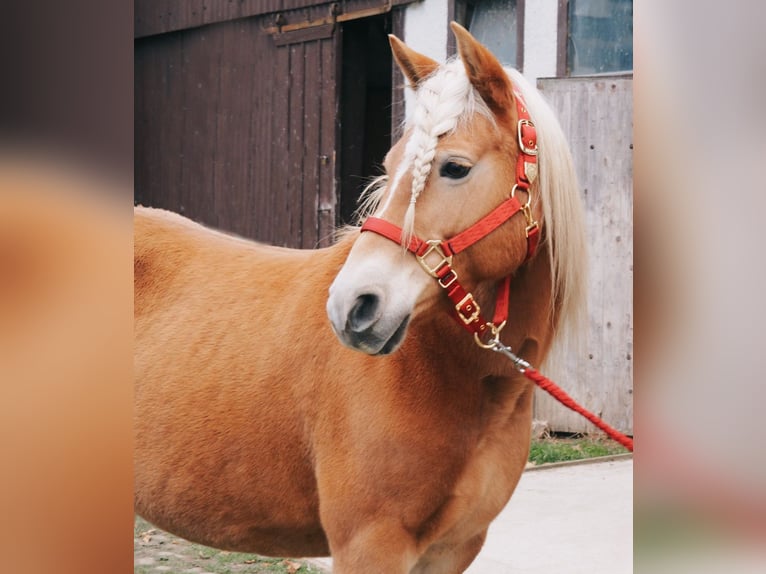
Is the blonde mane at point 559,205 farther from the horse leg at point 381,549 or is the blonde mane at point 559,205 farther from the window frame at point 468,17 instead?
the window frame at point 468,17

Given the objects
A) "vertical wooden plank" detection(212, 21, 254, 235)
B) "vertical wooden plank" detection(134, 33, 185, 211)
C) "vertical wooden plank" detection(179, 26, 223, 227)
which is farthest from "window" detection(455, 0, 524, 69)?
"vertical wooden plank" detection(134, 33, 185, 211)

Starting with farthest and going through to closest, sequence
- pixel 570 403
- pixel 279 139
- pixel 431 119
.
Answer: pixel 279 139, pixel 431 119, pixel 570 403

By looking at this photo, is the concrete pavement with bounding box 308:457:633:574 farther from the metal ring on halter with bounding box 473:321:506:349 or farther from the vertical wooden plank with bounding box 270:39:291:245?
the vertical wooden plank with bounding box 270:39:291:245

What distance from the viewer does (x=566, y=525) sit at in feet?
11.8

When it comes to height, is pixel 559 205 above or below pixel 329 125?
below

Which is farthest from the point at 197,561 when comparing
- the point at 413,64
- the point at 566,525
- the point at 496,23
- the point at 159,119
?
the point at 496,23

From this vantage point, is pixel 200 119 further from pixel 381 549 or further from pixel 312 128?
pixel 381 549

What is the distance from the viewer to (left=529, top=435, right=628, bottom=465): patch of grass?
14.9 feet

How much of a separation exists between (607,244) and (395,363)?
3140mm

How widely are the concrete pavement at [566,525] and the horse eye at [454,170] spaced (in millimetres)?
2105

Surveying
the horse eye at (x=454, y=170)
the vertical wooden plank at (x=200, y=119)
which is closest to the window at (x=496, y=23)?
the vertical wooden plank at (x=200, y=119)

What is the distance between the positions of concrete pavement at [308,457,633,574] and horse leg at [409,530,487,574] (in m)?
1.30

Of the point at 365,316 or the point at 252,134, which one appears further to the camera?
the point at 252,134
